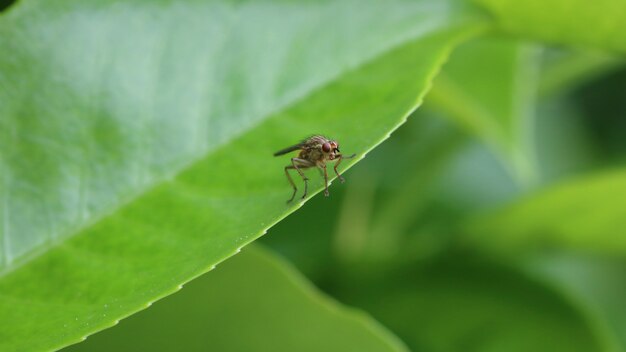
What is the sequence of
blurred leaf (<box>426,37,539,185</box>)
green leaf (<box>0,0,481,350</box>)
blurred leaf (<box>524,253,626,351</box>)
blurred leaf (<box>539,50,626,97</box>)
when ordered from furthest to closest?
blurred leaf (<box>524,253,626,351</box>) < blurred leaf (<box>539,50,626,97</box>) < blurred leaf (<box>426,37,539,185</box>) < green leaf (<box>0,0,481,350</box>)

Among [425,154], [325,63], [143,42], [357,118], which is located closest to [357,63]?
[325,63]

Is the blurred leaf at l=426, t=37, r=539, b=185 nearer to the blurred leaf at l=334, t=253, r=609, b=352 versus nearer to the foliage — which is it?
the foliage

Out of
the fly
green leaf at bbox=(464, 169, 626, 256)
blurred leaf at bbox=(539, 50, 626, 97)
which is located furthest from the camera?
blurred leaf at bbox=(539, 50, 626, 97)

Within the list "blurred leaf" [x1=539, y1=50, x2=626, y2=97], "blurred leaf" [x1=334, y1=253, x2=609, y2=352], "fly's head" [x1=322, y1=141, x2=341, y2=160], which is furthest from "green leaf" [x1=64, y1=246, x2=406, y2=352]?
"blurred leaf" [x1=539, y1=50, x2=626, y2=97]

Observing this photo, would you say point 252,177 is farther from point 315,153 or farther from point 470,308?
point 470,308

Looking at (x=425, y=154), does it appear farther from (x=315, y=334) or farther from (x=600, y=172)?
(x=315, y=334)

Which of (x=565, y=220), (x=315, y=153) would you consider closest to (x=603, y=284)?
(x=565, y=220)

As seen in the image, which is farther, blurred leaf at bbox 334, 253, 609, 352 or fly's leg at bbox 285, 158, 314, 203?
blurred leaf at bbox 334, 253, 609, 352
